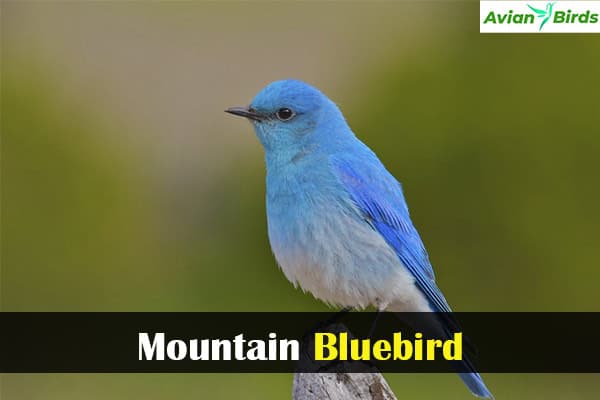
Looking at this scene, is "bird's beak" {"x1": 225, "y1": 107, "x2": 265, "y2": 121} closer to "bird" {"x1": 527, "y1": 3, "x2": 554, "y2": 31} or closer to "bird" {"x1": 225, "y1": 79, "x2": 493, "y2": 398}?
"bird" {"x1": 225, "y1": 79, "x2": 493, "y2": 398}

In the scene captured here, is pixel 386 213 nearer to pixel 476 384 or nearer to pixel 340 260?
pixel 340 260

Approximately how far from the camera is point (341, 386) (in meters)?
4.51

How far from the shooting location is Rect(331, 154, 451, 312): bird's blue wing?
5.52 m

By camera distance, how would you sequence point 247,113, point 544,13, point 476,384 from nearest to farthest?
point 476,384 → point 247,113 → point 544,13

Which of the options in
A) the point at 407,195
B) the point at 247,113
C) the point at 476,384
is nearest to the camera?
the point at 476,384

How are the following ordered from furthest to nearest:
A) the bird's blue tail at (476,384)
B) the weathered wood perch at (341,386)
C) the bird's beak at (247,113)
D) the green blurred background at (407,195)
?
the green blurred background at (407,195) → the bird's beak at (247,113) → the bird's blue tail at (476,384) → the weathered wood perch at (341,386)

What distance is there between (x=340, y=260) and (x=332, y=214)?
262 mm

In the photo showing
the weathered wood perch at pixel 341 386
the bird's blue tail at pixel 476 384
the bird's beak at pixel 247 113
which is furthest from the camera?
the bird's beak at pixel 247 113

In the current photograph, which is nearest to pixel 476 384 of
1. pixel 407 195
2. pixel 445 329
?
pixel 445 329

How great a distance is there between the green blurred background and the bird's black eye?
2.78m

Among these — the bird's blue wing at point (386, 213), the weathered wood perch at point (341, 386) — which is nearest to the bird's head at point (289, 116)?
the bird's blue wing at point (386, 213)

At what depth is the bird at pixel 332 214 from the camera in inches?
211

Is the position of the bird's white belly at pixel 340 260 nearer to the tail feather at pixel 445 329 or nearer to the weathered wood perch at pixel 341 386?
the tail feather at pixel 445 329

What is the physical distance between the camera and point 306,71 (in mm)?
16844
